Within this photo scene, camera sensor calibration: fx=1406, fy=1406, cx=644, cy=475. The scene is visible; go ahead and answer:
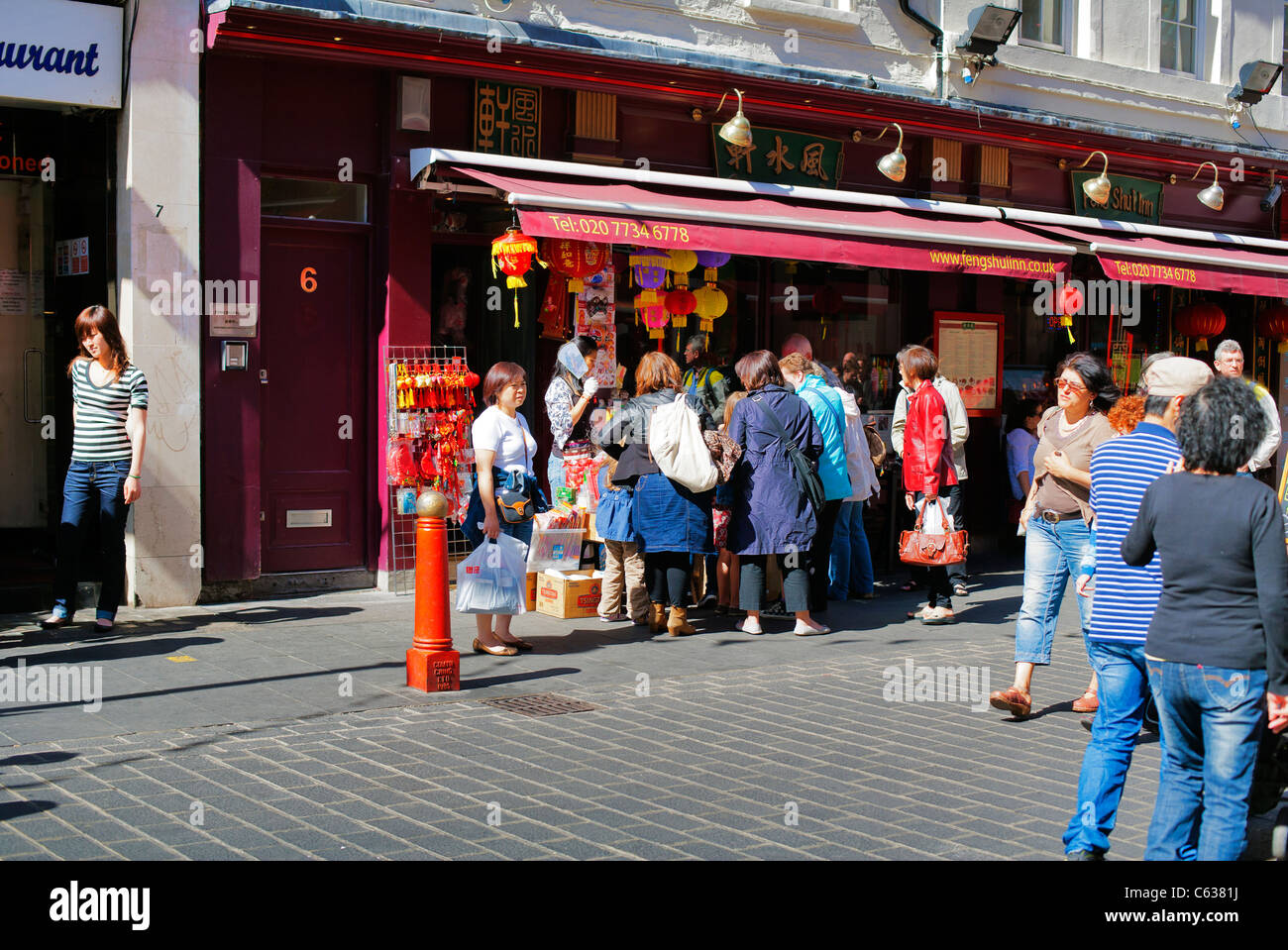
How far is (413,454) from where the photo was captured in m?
10.6

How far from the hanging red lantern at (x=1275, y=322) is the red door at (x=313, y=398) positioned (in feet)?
40.2

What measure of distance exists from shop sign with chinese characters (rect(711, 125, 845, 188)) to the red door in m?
3.59

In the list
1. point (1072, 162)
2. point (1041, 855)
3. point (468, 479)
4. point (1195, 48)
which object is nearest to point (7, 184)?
point (468, 479)

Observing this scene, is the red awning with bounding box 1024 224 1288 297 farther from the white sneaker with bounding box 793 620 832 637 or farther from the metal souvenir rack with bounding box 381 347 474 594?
the metal souvenir rack with bounding box 381 347 474 594

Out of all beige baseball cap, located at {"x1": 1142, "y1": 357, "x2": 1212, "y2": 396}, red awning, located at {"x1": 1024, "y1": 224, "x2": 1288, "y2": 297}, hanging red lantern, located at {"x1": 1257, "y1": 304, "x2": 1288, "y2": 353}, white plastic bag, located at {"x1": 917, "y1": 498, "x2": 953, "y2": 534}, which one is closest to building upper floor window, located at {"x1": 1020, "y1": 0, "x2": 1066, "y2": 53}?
red awning, located at {"x1": 1024, "y1": 224, "x2": 1288, "y2": 297}

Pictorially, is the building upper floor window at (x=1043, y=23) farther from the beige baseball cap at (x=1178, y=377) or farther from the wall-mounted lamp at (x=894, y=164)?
the beige baseball cap at (x=1178, y=377)

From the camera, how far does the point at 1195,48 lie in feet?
56.7

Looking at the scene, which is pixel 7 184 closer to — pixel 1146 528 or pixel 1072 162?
pixel 1146 528

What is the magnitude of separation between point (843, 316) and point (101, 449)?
7.55 meters

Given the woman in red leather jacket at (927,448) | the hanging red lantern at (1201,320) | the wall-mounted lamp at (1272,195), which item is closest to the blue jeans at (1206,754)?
the woman in red leather jacket at (927,448)

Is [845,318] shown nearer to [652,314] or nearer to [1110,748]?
[652,314]

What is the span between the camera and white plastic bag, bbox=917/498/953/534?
10.4 meters

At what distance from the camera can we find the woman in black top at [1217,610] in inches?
174

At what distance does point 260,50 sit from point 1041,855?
25.6 feet
